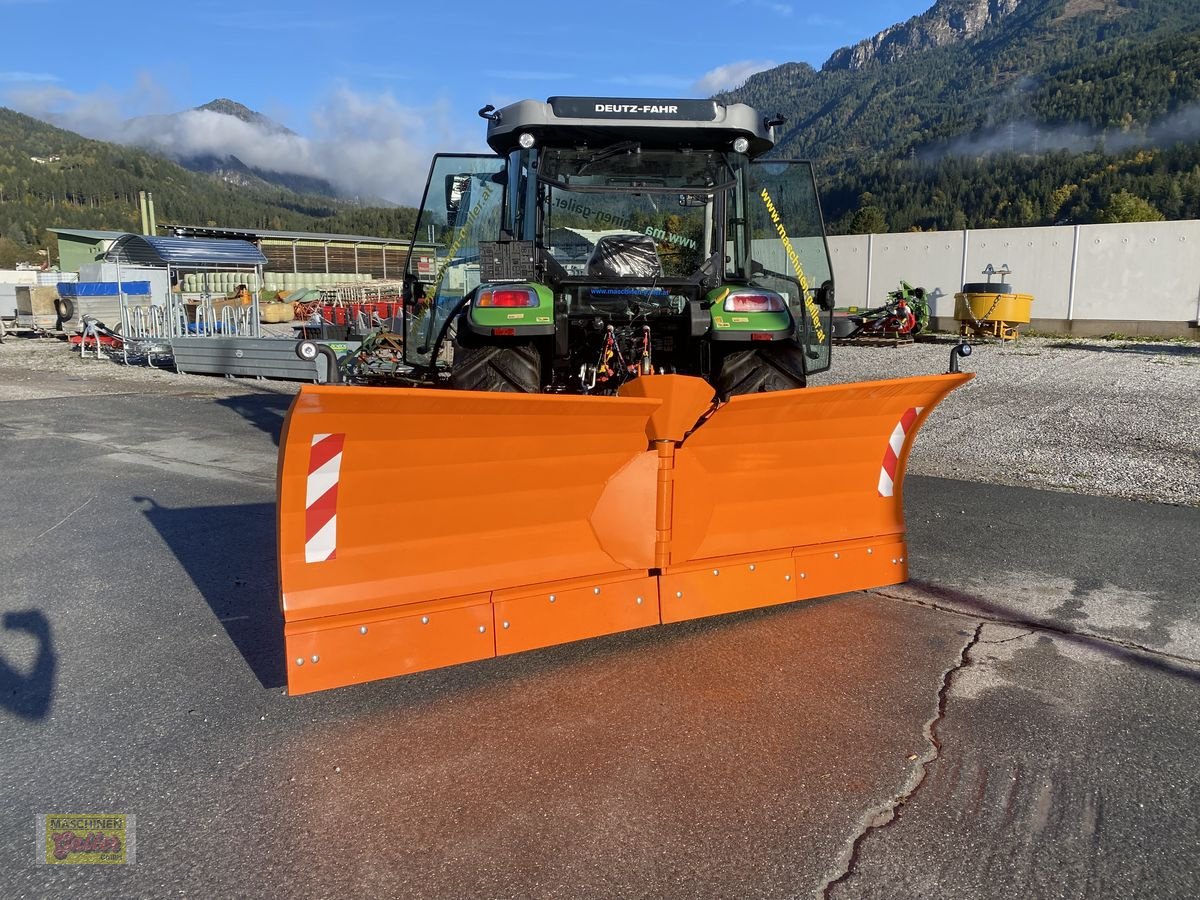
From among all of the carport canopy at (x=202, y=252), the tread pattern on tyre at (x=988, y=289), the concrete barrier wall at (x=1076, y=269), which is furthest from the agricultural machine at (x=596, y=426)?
the carport canopy at (x=202, y=252)

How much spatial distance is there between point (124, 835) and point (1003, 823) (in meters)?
2.66

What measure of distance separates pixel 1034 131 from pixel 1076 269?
118 m

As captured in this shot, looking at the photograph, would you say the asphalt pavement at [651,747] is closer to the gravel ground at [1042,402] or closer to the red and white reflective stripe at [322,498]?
the red and white reflective stripe at [322,498]

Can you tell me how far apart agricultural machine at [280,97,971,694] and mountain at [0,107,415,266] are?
252 feet

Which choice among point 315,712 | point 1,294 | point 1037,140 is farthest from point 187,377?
point 1037,140

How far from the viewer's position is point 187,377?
1650 centimetres

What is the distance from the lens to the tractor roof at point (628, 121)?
517 cm

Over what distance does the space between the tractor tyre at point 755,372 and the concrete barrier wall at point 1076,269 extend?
1816cm

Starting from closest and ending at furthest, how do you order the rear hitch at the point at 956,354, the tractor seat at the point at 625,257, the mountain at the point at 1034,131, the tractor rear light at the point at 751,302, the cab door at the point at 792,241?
the rear hitch at the point at 956,354
the tractor rear light at the point at 751,302
the tractor seat at the point at 625,257
the cab door at the point at 792,241
the mountain at the point at 1034,131

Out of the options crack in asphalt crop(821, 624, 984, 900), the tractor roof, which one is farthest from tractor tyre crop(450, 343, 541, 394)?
crack in asphalt crop(821, 624, 984, 900)

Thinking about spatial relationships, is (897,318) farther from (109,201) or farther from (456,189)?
(109,201)

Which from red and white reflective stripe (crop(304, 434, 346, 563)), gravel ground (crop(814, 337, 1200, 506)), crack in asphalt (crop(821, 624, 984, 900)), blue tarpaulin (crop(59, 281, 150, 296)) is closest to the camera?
crack in asphalt (crop(821, 624, 984, 900))

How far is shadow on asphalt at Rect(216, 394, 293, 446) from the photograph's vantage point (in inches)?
426

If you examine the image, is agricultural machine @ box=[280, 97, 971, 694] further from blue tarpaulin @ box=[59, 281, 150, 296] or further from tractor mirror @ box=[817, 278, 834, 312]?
blue tarpaulin @ box=[59, 281, 150, 296]
